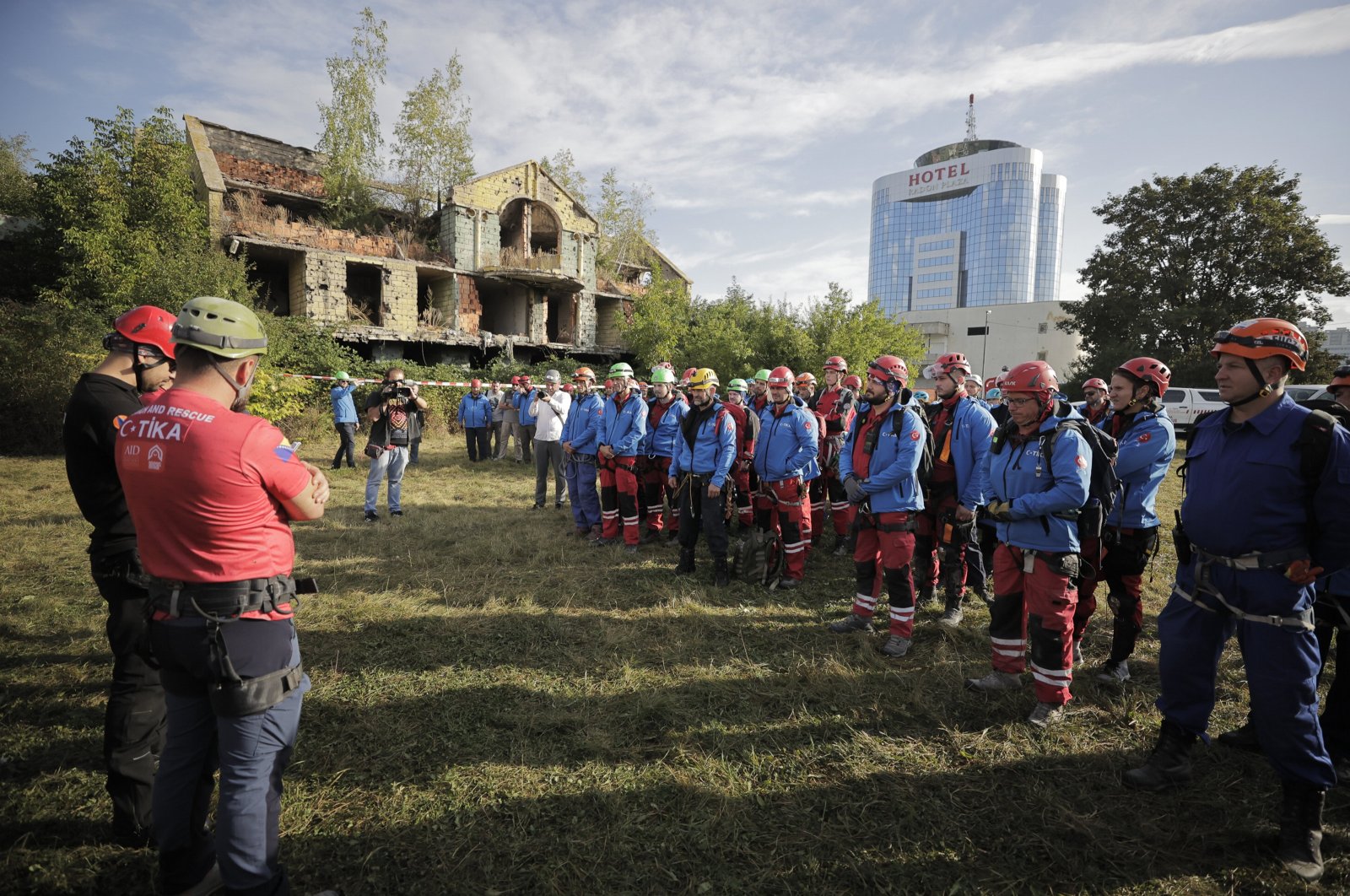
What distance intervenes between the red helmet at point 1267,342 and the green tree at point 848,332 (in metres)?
22.1

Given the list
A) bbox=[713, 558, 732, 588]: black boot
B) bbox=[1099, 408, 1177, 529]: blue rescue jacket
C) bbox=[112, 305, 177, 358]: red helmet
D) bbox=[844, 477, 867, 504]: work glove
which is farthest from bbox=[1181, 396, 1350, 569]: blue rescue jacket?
bbox=[112, 305, 177, 358]: red helmet

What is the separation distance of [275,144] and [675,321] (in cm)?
1922

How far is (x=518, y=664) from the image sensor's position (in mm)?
4586

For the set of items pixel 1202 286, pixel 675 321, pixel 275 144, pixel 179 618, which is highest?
pixel 275 144

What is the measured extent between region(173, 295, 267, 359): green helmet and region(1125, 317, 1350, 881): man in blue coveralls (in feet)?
13.6

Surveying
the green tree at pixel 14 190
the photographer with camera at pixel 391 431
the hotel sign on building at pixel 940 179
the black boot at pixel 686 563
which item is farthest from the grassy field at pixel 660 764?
the hotel sign on building at pixel 940 179

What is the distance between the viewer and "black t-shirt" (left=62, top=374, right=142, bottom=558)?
2787mm

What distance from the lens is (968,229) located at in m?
93.9

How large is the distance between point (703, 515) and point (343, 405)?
34.6 feet

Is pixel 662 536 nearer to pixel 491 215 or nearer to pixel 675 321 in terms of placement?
pixel 675 321

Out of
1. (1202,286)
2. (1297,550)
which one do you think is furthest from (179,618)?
(1202,286)

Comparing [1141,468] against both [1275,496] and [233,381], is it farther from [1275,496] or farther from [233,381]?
[233,381]

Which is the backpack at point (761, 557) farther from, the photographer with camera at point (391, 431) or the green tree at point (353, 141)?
the green tree at point (353, 141)

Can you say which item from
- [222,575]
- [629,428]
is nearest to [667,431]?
[629,428]
